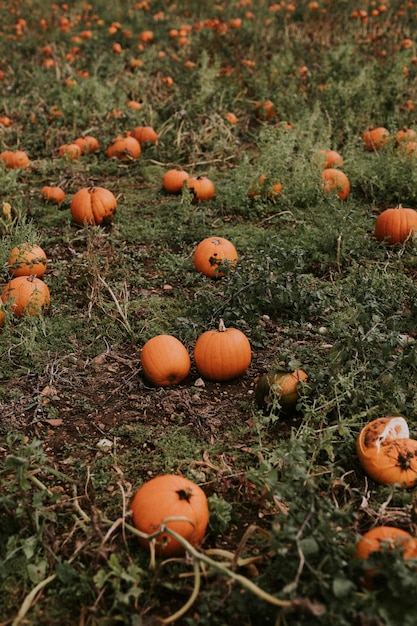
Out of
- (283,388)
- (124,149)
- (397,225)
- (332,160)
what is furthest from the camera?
(124,149)

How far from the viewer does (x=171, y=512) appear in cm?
292

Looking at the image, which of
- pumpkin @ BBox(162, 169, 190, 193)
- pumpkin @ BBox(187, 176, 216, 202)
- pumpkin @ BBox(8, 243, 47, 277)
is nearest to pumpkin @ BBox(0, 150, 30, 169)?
pumpkin @ BBox(162, 169, 190, 193)

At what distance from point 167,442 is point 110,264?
2.33 meters

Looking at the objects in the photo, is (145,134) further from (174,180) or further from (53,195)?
(53,195)

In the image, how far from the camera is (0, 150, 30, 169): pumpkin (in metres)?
7.35

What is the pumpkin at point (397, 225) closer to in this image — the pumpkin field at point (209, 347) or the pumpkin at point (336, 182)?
the pumpkin field at point (209, 347)

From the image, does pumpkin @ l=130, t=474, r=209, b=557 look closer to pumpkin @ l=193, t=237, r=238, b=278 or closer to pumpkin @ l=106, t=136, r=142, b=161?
pumpkin @ l=193, t=237, r=238, b=278

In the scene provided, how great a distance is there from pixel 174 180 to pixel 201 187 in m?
0.41

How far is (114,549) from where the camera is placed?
292 centimetres

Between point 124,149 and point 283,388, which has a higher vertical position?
point 283,388

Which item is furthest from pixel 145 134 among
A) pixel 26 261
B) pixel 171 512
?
pixel 171 512

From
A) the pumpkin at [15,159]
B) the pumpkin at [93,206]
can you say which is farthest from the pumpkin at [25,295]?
the pumpkin at [15,159]

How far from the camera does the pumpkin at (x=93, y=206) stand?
613 centimetres

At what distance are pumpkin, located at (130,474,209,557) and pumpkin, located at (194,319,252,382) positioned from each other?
1.17 m
